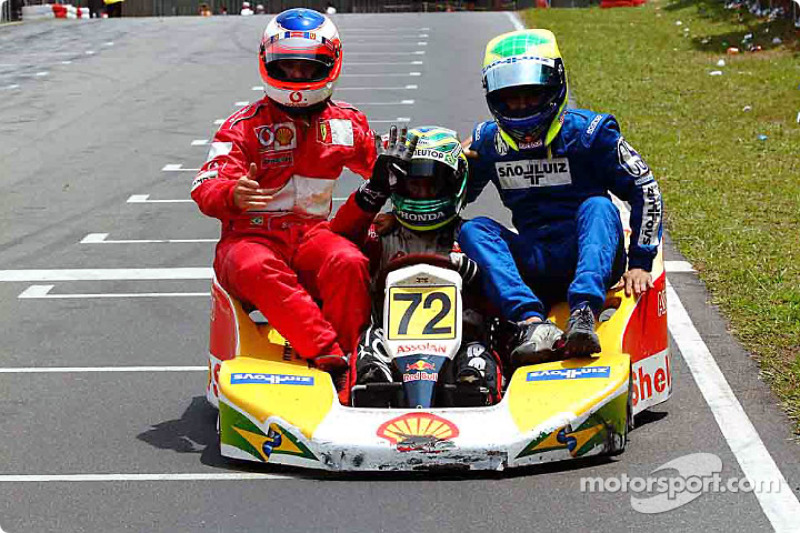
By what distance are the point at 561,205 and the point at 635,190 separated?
365 mm

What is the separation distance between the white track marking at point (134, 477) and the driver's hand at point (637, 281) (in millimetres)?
1859

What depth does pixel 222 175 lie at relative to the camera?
6.35m

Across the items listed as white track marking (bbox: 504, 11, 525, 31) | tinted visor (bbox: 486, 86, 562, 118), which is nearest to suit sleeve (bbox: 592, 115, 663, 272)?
tinted visor (bbox: 486, 86, 562, 118)

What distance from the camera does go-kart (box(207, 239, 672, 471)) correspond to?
5273 millimetres

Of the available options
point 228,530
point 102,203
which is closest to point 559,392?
point 228,530

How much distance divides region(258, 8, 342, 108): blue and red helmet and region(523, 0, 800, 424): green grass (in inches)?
107

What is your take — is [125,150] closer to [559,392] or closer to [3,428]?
[3,428]

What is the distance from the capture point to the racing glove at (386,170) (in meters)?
6.25

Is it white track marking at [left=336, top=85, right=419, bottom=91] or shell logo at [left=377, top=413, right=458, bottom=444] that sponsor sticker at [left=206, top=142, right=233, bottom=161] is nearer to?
shell logo at [left=377, top=413, right=458, bottom=444]

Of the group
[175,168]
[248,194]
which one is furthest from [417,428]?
[175,168]

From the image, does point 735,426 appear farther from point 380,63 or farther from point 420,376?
point 380,63

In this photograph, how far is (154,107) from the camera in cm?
1911

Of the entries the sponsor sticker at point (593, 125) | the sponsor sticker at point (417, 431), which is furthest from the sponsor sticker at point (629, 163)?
the sponsor sticker at point (417, 431)

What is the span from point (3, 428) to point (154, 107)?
1331cm
